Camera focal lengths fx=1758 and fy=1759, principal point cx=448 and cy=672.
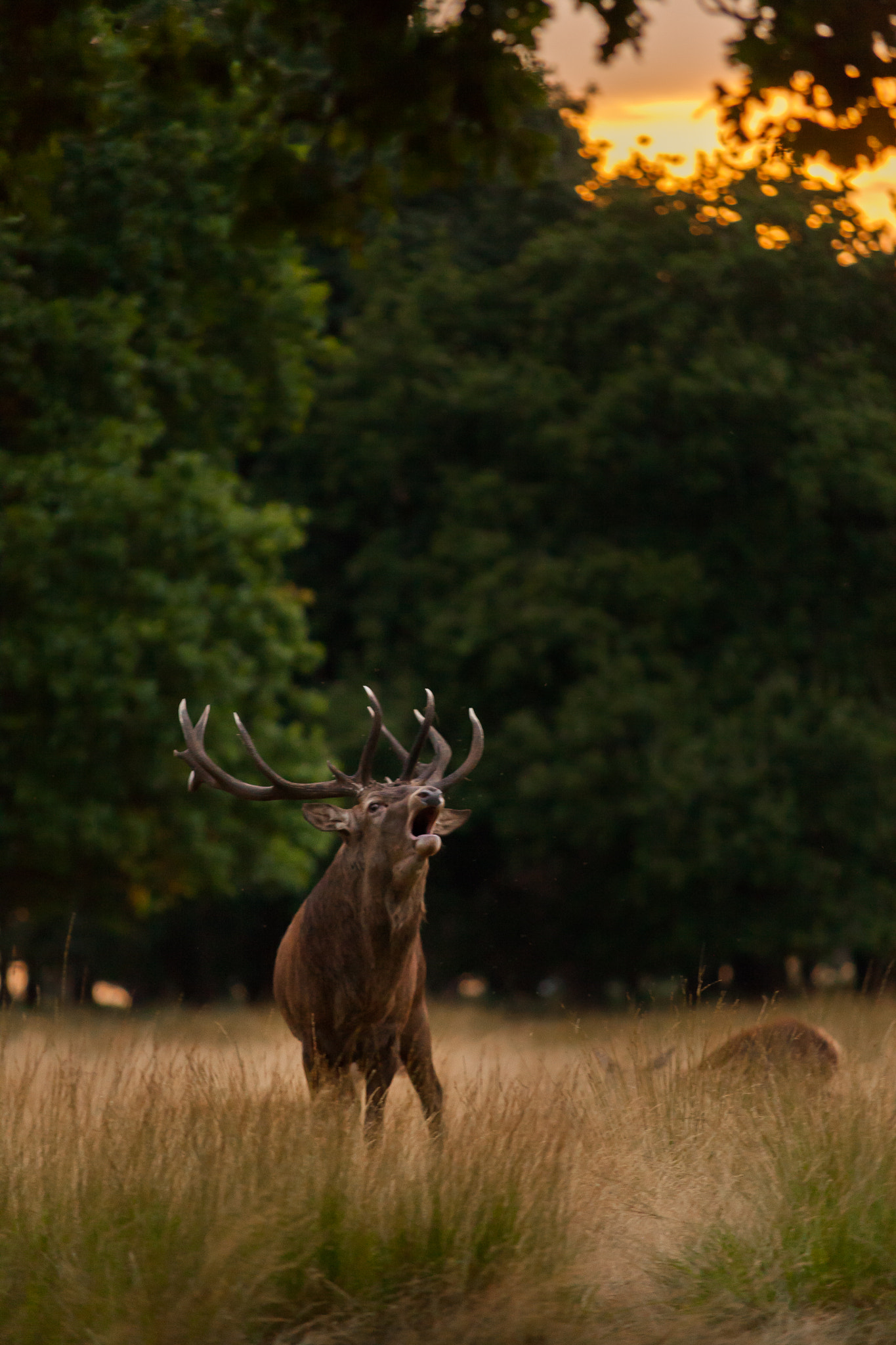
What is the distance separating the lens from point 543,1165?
5895mm

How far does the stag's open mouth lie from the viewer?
24.8 feet

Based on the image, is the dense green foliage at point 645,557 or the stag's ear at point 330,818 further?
the dense green foliage at point 645,557

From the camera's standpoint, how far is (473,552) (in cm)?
2197

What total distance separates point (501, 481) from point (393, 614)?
7.41 ft

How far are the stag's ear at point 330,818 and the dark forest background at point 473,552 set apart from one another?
7.98 metres

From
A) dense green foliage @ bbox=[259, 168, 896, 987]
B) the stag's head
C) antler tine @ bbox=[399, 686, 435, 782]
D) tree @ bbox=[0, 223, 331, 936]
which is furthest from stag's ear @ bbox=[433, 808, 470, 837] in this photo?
dense green foliage @ bbox=[259, 168, 896, 987]

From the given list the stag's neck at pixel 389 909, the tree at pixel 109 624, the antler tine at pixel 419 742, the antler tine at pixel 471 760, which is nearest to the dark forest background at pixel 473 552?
the tree at pixel 109 624

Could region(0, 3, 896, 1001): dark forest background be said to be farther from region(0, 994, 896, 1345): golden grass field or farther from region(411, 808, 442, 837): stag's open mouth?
region(0, 994, 896, 1345): golden grass field

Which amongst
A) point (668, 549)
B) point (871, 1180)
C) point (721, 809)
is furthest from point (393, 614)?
point (871, 1180)

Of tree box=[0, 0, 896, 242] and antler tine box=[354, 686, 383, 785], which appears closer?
tree box=[0, 0, 896, 242]

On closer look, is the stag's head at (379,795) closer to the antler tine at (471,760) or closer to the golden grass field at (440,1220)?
the antler tine at (471,760)

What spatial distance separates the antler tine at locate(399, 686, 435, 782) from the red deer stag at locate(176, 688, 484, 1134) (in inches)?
0.5

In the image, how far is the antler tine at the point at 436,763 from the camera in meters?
7.96

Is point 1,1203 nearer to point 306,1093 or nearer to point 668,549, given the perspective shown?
point 306,1093
